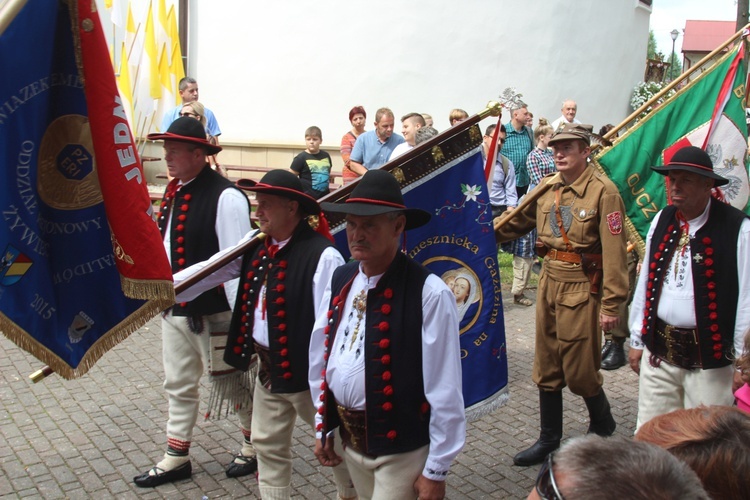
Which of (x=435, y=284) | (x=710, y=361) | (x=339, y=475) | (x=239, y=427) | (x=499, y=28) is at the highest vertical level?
(x=499, y=28)

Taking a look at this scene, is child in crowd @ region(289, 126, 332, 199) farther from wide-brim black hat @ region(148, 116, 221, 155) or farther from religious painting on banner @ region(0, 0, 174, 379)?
religious painting on banner @ region(0, 0, 174, 379)

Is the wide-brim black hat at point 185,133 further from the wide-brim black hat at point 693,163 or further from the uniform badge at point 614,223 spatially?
the wide-brim black hat at point 693,163

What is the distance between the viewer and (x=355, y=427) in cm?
345

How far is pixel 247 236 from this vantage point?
456cm

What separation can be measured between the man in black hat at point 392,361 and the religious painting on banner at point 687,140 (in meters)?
2.88

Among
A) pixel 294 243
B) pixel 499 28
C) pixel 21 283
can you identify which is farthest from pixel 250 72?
pixel 21 283

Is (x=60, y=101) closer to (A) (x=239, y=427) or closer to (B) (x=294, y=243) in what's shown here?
(B) (x=294, y=243)

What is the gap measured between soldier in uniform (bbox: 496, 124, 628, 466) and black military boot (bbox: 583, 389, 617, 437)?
1 cm

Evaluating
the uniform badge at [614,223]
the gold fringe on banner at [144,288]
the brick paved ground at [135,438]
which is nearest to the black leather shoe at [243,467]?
the brick paved ground at [135,438]

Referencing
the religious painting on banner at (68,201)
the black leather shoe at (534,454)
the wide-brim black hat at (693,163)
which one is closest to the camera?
the religious painting on banner at (68,201)

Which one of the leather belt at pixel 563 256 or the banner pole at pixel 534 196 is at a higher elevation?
the banner pole at pixel 534 196

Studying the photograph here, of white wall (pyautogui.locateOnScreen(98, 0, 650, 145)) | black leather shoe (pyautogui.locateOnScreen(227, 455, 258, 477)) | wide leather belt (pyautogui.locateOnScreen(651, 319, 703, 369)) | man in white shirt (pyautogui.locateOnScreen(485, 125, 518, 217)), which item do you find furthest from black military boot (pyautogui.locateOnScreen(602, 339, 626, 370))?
white wall (pyautogui.locateOnScreen(98, 0, 650, 145))

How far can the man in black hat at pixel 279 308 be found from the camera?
4.08 m

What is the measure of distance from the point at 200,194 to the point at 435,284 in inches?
82.2
